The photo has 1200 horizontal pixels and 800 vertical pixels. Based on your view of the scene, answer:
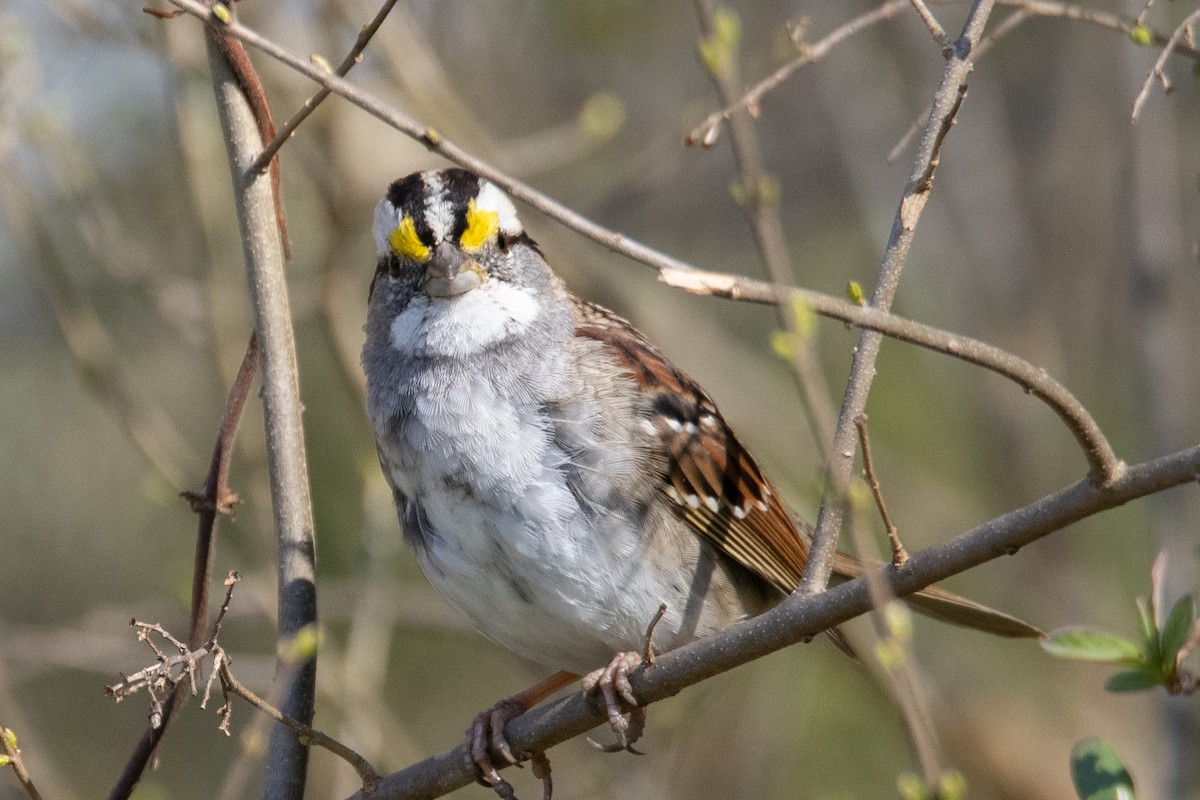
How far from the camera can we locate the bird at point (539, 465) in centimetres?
267

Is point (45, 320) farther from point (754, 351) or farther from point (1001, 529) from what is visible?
point (1001, 529)

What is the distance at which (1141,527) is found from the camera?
20.7ft

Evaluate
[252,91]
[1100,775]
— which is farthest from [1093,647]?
[252,91]

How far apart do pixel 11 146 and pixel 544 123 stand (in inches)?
104

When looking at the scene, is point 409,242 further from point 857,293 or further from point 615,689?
point 857,293

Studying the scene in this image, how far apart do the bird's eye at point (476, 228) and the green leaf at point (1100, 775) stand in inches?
58.1

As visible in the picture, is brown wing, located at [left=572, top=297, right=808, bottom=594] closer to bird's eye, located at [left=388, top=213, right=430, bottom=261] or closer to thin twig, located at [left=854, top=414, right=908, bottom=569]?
bird's eye, located at [left=388, top=213, right=430, bottom=261]

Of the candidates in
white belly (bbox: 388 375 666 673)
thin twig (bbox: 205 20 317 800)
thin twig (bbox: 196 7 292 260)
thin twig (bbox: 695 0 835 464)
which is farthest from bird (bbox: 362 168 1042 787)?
thin twig (bbox: 695 0 835 464)

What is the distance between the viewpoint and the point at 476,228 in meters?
2.87

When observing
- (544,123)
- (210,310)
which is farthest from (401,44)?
(544,123)

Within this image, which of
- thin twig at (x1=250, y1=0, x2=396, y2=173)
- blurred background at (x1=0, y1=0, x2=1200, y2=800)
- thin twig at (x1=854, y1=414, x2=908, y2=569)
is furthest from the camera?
blurred background at (x1=0, y1=0, x2=1200, y2=800)

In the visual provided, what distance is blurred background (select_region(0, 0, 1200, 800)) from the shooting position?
399cm

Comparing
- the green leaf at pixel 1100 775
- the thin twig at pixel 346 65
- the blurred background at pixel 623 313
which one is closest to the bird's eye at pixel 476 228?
the thin twig at pixel 346 65

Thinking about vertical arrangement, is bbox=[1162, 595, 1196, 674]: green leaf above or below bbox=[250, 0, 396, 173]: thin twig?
below
